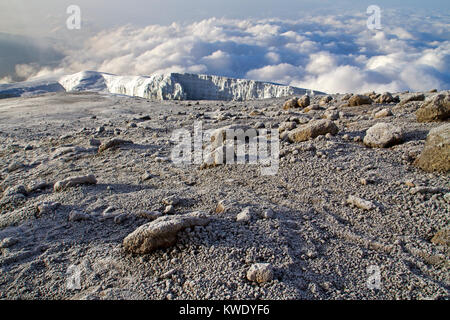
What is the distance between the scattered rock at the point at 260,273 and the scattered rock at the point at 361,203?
1.47m

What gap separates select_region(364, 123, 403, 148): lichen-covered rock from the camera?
4.29 metres

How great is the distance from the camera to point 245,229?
104 inches

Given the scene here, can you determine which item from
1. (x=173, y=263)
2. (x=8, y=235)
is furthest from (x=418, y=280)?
(x=8, y=235)

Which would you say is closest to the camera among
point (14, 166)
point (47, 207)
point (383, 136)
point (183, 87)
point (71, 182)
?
point (47, 207)

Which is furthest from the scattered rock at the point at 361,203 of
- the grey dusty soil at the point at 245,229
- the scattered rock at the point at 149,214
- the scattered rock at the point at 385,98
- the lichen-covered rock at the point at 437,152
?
the scattered rock at the point at 385,98

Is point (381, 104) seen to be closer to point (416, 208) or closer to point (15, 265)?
point (416, 208)

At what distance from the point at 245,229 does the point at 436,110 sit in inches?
170

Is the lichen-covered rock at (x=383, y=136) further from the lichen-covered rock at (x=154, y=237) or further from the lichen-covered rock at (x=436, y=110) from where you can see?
the lichen-covered rock at (x=154, y=237)

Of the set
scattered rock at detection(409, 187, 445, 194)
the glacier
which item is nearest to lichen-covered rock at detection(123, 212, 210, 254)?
scattered rock at detection(409, 187, 445, 194)

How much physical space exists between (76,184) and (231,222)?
229 centimetres

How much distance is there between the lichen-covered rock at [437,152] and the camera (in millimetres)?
3416

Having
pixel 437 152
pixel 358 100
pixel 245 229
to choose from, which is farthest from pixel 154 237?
pixel 358 100

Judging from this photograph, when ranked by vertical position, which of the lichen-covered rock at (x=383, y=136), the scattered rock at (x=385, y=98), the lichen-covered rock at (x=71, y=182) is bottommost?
the lichen-covered rock at (x=71, y=182)

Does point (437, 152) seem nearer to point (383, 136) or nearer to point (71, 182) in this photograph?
point (383, 136)
